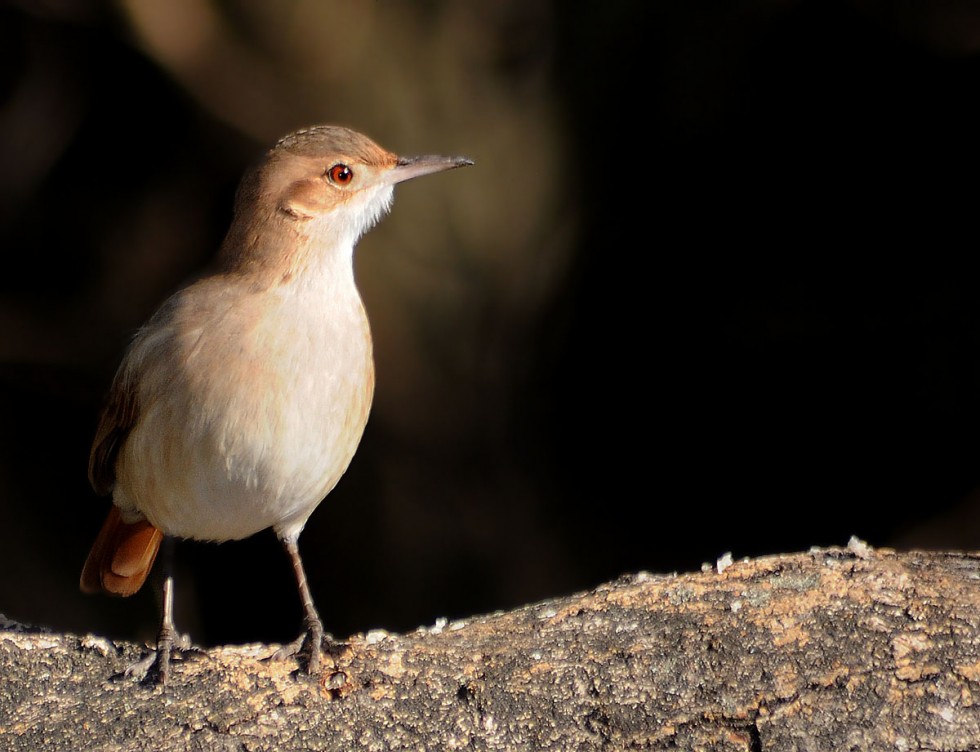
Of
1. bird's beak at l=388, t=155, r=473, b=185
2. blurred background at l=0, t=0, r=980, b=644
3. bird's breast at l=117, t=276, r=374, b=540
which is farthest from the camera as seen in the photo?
blurred background at l=0, t=0, r=980, b=644

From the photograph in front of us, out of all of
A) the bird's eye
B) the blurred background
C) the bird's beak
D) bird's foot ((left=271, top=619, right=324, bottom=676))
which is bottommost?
bird's foot ((left=271, top=619, right=324, bottom=676))

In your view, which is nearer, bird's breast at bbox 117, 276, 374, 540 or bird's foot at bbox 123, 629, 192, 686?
bird's foot at bbox 123, 629, 192, 686

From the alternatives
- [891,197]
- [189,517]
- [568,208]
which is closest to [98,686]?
[189,517]

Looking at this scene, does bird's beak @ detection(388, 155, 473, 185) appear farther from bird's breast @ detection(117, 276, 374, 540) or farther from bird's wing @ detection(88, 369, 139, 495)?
bird's wing @ detection(88, 369, 139, 495)

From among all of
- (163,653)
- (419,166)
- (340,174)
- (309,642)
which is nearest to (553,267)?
(419,166)

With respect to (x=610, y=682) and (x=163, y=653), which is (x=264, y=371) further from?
(x=610, y=682)

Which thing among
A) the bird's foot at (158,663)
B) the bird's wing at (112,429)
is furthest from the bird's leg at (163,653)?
the bird's wing at (112,429)

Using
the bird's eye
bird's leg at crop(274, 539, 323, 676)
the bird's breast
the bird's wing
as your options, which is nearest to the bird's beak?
the bird's eye
